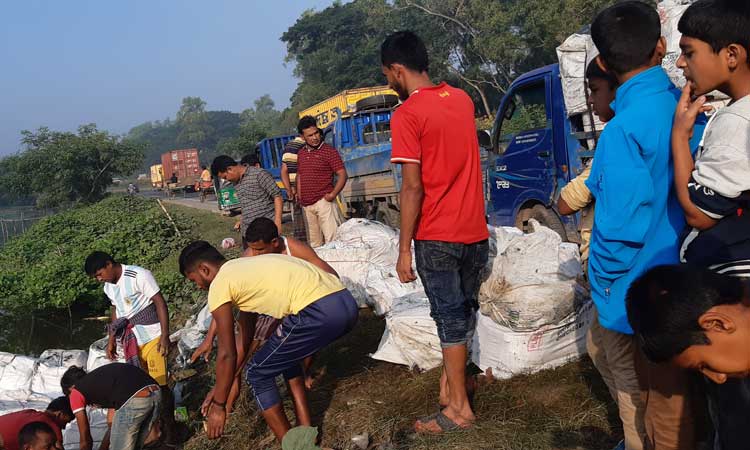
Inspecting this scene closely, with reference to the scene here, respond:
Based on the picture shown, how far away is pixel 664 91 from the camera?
79.9 inches

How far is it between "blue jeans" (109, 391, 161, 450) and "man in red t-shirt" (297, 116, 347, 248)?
9.52 feet

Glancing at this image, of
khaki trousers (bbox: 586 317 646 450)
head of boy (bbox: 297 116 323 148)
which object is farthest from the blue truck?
khaki trousers (bbox: 586 317 646 450)

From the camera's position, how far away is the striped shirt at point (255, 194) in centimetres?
570

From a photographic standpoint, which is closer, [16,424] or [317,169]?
[16,424]

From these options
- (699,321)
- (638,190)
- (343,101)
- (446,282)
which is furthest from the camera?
(343,101)

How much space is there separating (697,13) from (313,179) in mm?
4827

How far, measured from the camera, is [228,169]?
5.67m

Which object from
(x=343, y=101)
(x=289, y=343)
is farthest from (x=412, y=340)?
(x=343, y=101)

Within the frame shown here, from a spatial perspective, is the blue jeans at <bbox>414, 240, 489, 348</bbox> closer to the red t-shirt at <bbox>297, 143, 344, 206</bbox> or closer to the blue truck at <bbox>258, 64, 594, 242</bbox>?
the blue truck at <bbox>258, 64, 594, 242</bbox>

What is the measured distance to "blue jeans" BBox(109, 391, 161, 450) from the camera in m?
3.86

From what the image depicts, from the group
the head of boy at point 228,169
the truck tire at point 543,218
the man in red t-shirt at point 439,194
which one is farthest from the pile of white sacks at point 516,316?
the head of boy at point 228,169

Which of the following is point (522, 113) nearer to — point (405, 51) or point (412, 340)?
point (412, 340)

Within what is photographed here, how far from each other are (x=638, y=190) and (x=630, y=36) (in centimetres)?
53

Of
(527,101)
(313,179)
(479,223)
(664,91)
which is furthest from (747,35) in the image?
(313,179)
